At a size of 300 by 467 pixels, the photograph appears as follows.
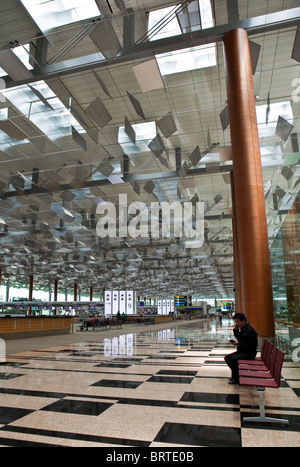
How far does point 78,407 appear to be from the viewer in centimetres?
458

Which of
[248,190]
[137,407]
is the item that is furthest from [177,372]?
[248,190]

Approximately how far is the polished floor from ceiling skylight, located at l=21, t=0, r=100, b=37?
7226 millimetres

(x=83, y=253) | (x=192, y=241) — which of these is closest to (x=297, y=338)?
(x=192, y=241)

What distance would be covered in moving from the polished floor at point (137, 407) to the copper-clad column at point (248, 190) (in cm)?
152

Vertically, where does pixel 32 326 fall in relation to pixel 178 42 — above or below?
below

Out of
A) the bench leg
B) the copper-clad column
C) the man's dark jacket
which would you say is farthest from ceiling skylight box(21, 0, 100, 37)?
the bench leg

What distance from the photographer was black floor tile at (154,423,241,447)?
10.8 ft

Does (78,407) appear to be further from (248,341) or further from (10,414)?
(248,341)

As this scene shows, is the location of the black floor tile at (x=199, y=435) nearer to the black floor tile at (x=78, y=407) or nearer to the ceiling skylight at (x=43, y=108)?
the black floor tile at (x=78, y=407)

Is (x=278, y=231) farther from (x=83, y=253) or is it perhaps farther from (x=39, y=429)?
(x=83, y=253)

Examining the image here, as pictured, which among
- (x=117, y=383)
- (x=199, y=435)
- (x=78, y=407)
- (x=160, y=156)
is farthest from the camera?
(x=160, y=156)

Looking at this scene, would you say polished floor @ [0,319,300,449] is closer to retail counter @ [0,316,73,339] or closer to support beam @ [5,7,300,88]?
support beam @ [5,7,300,88]

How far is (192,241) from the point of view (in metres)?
25.5

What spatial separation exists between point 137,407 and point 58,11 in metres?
7.79
